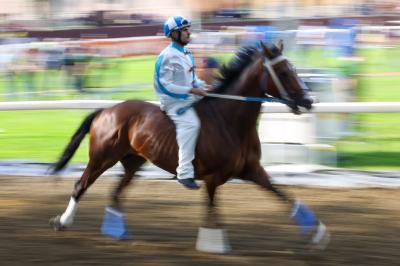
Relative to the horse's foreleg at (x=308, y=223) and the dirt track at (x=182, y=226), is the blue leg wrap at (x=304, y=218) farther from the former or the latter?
the dirt track at (x=182, y=226)

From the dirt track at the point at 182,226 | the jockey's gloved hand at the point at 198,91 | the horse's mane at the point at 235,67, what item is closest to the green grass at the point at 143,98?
the dirt track at the point at 182,226

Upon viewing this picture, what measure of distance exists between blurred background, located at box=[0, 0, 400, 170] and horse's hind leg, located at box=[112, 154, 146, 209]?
1.05m

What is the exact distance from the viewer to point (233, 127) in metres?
6.21

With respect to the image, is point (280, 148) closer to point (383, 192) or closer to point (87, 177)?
point (383, 192)

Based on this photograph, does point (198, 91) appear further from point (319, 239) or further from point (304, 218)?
point (319, 239)

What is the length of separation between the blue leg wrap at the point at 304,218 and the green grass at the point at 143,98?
13.9ft

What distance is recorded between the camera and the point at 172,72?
20.4ft

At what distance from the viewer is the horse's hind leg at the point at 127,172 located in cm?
692

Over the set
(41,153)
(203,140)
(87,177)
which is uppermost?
(203,140)

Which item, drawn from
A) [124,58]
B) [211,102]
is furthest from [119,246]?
[124,58]

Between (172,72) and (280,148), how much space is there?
12.5 feet

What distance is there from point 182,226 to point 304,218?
1.45 m

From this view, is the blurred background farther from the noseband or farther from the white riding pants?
the noseband

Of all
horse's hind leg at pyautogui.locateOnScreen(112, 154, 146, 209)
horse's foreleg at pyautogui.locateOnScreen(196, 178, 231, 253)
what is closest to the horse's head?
horse's foreleg at pyautogui.locateOnScreen(196, 178, 231, 253)
